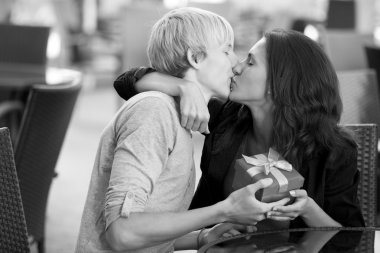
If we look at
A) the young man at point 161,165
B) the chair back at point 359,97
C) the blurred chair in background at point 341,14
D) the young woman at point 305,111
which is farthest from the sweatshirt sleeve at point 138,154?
the blurred chair in background at point 341,14

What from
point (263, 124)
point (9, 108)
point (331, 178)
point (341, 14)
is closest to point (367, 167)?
point (331, 178)

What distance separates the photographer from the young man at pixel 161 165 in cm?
132

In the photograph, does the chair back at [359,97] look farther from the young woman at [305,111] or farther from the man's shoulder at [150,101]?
the man's shoulder at [150,101]

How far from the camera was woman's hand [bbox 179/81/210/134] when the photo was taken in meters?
1.44

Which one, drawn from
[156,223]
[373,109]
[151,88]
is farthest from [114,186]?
[373,109]

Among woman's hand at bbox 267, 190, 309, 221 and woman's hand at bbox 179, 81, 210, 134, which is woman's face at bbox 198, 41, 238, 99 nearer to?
woman's hand at bbox 179, 81, 210, 134

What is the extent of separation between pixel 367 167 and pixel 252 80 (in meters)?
0.45

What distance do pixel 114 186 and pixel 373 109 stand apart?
153 cm

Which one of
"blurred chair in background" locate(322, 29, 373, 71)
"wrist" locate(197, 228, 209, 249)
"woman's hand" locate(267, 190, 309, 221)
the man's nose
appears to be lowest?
"wrist" locate(197, 228, 209, 249)

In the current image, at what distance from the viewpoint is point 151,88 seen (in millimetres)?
1583

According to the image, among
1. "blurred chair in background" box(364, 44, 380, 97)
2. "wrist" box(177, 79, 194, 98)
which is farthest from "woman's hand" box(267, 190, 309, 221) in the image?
"blurred chair in background" box(364, 44, 380, 97)

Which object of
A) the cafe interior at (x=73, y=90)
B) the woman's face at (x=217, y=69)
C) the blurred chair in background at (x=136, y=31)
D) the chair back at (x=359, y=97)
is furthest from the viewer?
the blurred chair in background at (x=136, y=31)

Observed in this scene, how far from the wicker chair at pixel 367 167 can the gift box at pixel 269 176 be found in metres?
0.45

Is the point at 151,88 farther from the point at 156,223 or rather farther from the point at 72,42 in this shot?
the point at 72,42
